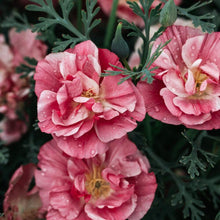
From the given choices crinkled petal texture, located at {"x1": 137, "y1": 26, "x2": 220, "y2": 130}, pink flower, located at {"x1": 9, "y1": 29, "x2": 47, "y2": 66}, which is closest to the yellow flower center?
crinkled petal texture, located at {"x1": 137, "y1": 26, "x2": 220, "y2": 130}

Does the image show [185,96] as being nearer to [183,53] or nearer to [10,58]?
[183,53]

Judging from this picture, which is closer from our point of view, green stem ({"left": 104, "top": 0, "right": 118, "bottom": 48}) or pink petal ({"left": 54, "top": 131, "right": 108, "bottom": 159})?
pink petal ({"left": 54, "top": 131, "right": 108, "bottom": 159})

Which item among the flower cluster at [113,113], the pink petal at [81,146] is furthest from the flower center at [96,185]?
the pink petal at [81,146]

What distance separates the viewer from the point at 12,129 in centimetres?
79

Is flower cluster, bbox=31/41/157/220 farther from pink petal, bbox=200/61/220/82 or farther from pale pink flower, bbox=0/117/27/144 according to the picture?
pale pink flower, bbox=0/117/27/144

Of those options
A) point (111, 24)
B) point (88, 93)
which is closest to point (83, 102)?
point (88, 93)

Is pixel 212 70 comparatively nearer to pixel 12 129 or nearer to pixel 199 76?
pixel 199 76

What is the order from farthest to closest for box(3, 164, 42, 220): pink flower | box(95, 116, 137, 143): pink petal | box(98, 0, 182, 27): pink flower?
box(98, 0, 182, 27): pink flower → box(3, 164, 42, 220): pink flower → box(95, 116, 137, 143): pink petal

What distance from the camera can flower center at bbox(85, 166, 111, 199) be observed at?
2.03 ft

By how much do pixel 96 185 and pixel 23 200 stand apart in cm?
13

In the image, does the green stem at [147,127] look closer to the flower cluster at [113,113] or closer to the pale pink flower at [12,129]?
the flower cluster at [113,113]

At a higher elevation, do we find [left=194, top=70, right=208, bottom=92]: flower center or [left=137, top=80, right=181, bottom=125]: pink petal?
[left=194, top=70, right=208, bottom=92]: flower center

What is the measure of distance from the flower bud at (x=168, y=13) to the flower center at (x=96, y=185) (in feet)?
0.77

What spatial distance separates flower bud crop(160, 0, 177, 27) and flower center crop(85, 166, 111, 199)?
24 cm
